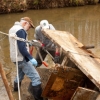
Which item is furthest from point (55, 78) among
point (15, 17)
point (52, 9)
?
point (52, 9)

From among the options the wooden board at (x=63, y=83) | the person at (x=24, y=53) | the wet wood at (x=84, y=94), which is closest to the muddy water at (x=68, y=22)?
the person at (x=24, y=53)

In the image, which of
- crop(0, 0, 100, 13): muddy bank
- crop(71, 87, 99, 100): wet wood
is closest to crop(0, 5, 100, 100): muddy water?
crop(0, 0, 100, 13): muddy bank

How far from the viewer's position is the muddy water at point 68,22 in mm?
9123

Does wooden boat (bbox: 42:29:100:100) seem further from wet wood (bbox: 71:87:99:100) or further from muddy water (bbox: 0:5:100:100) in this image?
muddy water (bbox: 0:5:100:100)

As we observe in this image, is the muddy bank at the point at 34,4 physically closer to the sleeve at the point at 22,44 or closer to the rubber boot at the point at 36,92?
the rubber boot at the point at 36,92

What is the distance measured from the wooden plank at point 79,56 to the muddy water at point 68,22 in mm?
1863

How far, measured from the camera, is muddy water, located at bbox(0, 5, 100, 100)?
9123 millimetres

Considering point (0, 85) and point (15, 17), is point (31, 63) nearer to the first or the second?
point (0, 85)

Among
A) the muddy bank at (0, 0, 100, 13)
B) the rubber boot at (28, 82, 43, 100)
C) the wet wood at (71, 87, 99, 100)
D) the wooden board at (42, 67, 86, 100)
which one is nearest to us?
the wet wood at (71, 87, 99, 100)

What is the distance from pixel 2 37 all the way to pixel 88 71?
22.7 ft

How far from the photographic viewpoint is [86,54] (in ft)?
16.6

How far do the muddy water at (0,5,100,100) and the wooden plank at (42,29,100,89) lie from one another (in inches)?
73.3

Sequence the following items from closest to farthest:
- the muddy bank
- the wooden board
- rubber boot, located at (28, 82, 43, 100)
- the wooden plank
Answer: the wooden plank → the wooden board → rubber boot, located at (28, 82, 43, 100) → the muddy bank

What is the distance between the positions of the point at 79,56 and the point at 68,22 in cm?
956
